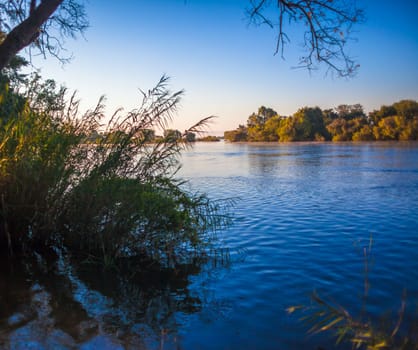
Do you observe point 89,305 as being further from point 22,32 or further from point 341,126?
point 341,126

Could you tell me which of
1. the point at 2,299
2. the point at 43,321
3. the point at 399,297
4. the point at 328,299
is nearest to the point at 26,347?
the point at 43,321

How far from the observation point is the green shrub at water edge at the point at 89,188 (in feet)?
25.1

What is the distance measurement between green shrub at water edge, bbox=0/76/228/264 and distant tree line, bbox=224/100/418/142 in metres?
90.8

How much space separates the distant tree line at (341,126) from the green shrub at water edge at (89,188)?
298 feet

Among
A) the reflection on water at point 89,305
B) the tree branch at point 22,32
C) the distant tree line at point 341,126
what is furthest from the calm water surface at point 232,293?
the distant tree line at point 341,126

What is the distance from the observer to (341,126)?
104750 mm

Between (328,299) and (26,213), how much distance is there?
641 centimetres

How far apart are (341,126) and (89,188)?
348ft

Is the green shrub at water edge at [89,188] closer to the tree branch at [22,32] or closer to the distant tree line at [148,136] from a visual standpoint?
the distant tree line at [148,136]

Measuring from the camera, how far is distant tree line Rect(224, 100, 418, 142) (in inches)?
3550

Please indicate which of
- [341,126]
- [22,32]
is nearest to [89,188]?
[22,32]

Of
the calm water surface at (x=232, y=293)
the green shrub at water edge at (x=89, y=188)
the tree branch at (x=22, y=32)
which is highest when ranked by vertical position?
the tree branch at (x=22, y=32)

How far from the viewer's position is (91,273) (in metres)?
7.44

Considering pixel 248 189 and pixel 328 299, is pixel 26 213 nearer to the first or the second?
pixel 328 299
